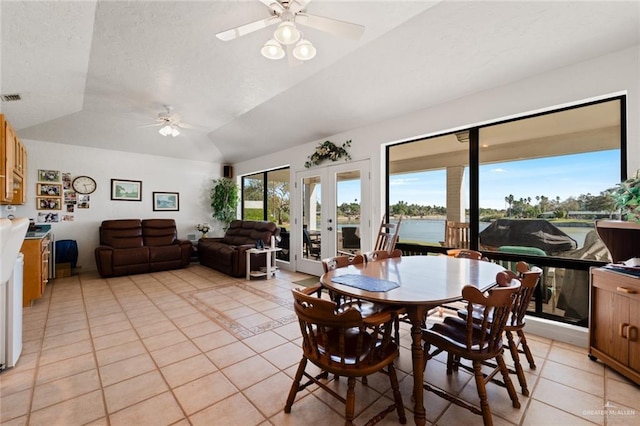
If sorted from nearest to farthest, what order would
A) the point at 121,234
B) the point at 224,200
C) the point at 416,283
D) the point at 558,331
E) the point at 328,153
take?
the point at 416,283, the point at 558,331, the point at 328,153, the point at 121,234, the point at 224,200

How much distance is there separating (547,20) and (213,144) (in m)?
5.88

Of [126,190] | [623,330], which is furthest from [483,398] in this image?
[126,190]

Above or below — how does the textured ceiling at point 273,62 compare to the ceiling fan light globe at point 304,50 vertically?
above

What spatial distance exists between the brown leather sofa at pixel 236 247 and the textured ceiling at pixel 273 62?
7.17 ft

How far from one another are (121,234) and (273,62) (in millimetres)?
4631

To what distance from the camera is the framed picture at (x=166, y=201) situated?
626 centimetres

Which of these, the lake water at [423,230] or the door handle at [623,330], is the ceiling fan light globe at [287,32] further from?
the door handle at [623,330]

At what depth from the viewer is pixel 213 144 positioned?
6.15 m

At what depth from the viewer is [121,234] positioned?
5.30 meters

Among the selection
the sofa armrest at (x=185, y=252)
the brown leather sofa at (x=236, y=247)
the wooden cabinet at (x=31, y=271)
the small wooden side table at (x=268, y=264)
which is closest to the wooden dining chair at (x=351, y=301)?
the small wooden side table at (x=268, y=264)

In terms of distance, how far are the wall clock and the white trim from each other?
24.8 ft

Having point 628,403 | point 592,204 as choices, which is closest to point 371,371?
point 628,403

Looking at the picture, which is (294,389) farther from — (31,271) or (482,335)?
(31,271)

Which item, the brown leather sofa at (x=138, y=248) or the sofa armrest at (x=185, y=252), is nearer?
the brown leather sofa at (x=138, y=248)
